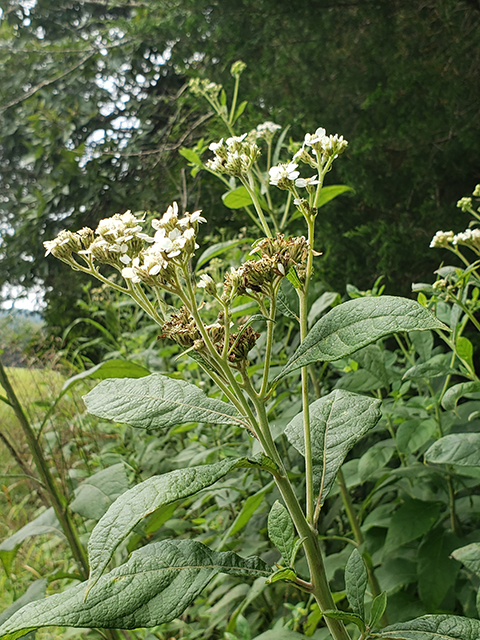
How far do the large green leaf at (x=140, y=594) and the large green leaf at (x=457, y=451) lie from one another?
1.34 feet

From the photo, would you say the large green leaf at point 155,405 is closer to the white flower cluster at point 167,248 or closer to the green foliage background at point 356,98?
the white flower cluster at point 167,248

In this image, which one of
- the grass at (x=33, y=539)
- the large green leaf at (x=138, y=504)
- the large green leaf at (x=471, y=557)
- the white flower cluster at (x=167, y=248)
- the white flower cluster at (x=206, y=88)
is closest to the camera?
the large green leaf at (x=138, y=504)

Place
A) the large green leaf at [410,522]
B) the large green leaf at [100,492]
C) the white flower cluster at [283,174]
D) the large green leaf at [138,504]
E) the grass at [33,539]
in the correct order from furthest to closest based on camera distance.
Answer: the grass at [33,539] → the large green leaf at [410,522] → the large green leaf at [100,492] → the white flower cluster at [283,174] → the large green leaf at [138,504]

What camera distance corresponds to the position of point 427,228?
220 centimetres

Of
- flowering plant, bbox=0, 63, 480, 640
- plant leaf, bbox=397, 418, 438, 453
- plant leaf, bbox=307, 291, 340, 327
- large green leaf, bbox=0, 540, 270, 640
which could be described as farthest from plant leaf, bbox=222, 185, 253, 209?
large green leaf, bbox=0, 540, 270, 640

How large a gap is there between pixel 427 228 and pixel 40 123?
3.14m

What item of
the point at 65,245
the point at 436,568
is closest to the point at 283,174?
the point at 65,245

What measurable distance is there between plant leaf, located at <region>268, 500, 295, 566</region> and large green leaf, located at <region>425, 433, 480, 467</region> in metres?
0.36

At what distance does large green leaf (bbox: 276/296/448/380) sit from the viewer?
49 centimetres

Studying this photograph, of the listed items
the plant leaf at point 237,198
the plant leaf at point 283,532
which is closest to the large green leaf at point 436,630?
the plant leaf at point 283,532

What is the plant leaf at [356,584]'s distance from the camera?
2.02 ft

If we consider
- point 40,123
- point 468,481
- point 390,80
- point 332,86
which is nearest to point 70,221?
point 40,123

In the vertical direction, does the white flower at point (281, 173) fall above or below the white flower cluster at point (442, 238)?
above

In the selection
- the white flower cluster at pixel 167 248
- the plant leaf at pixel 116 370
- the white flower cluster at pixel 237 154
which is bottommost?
the plant leaf at pixel 116 370
